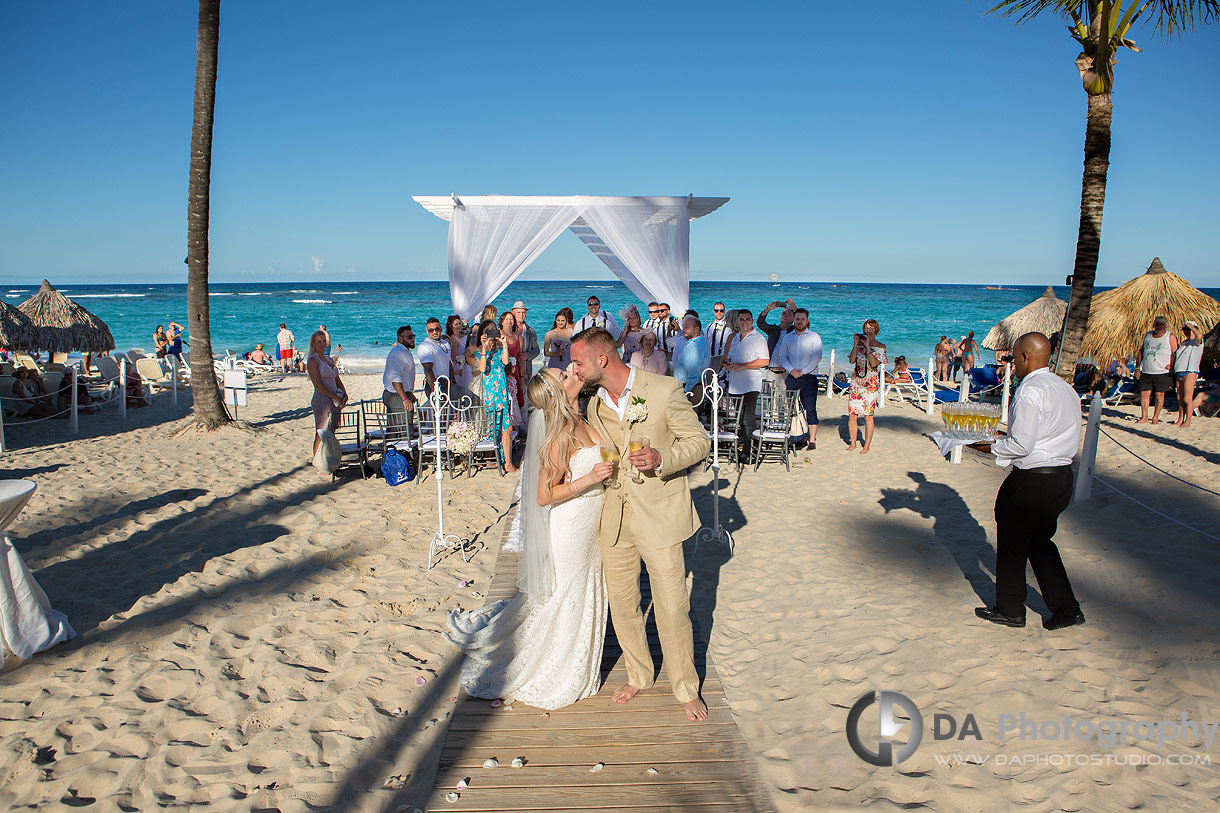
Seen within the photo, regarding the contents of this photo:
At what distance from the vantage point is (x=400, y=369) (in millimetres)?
7973

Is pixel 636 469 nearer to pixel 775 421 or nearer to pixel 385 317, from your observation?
pixel 775 421

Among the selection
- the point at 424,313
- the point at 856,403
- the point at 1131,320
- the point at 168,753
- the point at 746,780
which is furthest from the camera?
the point at 424,313

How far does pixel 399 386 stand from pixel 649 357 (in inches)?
123

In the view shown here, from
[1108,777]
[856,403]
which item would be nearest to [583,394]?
[1108,777]

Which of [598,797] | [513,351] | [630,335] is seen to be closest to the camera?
[598,797]

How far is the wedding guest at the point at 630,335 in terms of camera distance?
967cm

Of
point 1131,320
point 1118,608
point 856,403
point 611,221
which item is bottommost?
point 1118,608

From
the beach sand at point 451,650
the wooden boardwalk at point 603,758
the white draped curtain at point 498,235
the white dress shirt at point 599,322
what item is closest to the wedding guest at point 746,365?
the beach sand at point 451,650

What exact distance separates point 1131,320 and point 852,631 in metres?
14.9

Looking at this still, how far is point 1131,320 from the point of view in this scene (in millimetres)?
14945

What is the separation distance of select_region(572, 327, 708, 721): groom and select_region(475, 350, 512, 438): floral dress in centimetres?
512

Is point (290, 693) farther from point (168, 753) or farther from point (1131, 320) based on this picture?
point (1131, 320)

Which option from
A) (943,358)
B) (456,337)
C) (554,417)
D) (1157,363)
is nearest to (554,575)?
(554,417)

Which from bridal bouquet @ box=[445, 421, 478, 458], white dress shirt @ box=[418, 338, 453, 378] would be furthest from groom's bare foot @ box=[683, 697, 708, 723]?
white dress shirt @ box=[418, 338, 453, 378]
